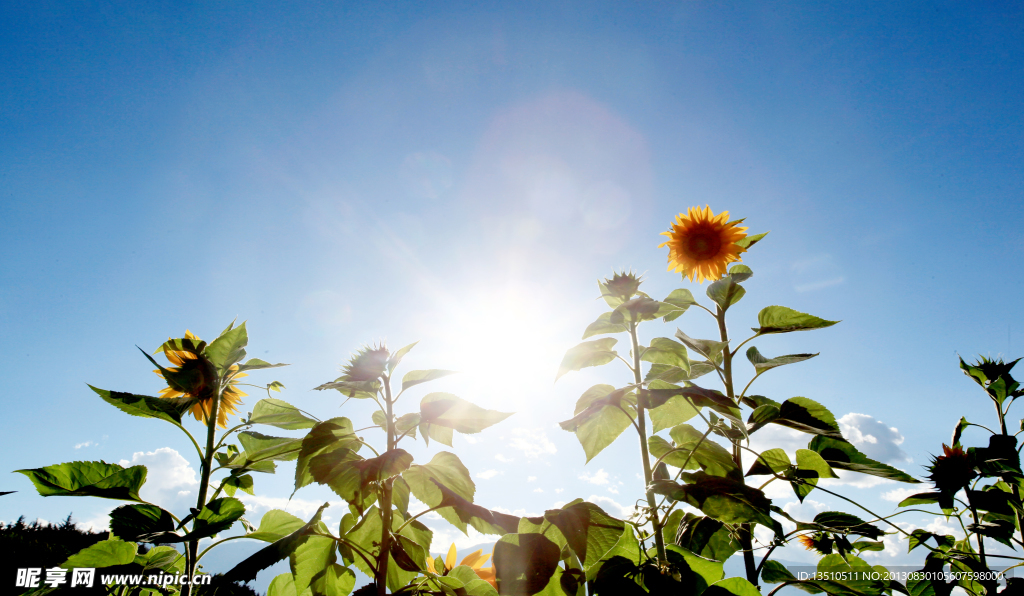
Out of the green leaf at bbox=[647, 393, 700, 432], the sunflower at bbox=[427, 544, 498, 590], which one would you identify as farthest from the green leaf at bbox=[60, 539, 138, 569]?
the green leaf at bbox=[647, 393, 700, 432]

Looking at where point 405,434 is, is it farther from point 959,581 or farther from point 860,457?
point 959,581

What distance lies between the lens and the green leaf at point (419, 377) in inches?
56.8

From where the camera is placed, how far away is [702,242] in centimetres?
249

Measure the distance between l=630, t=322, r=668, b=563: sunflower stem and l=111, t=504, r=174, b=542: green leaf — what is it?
1169mm

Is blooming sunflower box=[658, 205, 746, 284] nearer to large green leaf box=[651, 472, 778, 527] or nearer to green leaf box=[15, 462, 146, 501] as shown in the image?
large green leaf box=[651, 472, 778, 527]

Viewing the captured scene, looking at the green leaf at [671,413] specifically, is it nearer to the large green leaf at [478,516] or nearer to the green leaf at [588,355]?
the green leaf at [588,355]

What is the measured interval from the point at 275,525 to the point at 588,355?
1.11 metres

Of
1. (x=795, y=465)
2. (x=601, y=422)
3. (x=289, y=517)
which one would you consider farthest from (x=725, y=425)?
(x=289, y=517)

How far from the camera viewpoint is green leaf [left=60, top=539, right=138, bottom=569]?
1254 millimetres

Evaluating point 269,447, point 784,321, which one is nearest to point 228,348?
point 269,447

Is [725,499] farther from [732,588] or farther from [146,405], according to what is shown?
[146,405]

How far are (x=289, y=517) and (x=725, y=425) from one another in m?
1.37

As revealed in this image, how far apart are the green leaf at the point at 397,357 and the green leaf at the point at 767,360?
1.04m

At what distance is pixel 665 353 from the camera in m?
1.63
